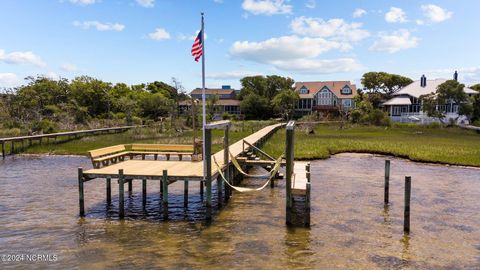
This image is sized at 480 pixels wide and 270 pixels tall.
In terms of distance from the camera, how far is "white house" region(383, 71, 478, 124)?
243ft

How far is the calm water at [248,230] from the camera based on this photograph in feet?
34.7

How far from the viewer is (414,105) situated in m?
80.3

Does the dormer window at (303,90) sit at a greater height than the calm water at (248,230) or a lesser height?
greater

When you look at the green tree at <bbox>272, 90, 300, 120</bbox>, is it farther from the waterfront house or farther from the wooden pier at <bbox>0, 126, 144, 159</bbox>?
the wooden pier at <bbox>0, 126, 144, 159</bbox>

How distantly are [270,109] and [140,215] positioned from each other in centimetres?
7820

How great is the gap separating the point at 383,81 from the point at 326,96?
13.8m

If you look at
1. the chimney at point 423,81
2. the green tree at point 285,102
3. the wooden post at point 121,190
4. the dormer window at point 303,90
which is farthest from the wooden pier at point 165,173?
the dormer window at point 303,90

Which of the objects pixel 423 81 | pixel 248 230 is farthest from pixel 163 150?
pixel 423 81

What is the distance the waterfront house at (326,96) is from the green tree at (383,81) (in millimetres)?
3461

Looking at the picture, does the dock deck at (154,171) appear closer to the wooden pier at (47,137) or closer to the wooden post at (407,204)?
the wooden post at (407,204)

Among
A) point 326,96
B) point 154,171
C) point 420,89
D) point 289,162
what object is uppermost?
point 420,89

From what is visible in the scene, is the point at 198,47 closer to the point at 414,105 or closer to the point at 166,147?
the point at 166,147

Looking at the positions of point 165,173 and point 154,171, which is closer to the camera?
point 165,173

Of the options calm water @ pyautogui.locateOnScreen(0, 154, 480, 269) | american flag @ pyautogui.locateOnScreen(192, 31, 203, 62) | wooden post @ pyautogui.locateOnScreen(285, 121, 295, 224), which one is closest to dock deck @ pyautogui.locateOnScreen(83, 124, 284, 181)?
calm water @ pyautogui.locateOnScreen(0, 154, 480, 269)
